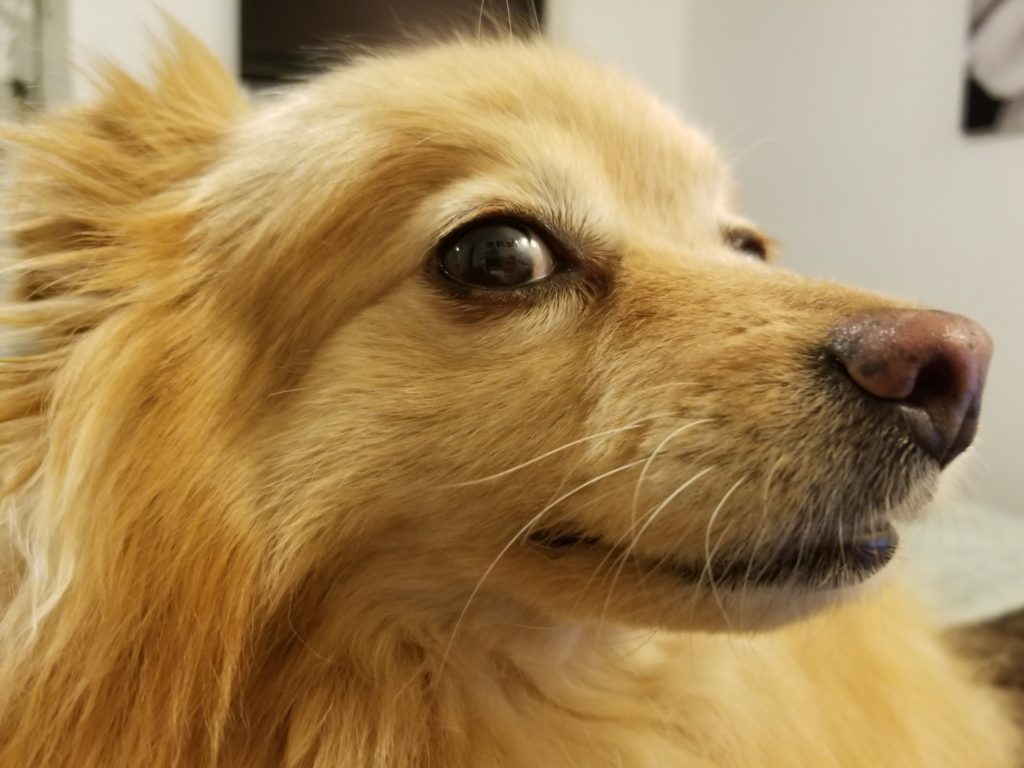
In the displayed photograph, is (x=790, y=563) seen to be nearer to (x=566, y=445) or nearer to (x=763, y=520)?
(x=763, y=520)

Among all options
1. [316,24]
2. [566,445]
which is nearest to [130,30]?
[316,24]

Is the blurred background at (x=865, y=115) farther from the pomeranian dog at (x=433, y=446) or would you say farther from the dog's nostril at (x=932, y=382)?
the dog's nostril at (x=932, y=382)

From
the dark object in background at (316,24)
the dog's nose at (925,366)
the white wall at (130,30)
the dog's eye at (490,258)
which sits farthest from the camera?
the dark object in background at (316,24)

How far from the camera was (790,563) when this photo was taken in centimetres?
76

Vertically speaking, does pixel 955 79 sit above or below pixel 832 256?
above

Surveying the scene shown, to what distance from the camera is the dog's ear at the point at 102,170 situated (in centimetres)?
96

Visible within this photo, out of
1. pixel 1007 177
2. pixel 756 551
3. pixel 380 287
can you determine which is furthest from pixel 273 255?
pixel 1007 177

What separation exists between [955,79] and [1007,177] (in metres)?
0.39

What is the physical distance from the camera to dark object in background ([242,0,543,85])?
2.39 m

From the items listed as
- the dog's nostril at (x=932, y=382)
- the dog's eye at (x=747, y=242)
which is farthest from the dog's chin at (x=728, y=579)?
the dog's eye at (x=747, y=242)

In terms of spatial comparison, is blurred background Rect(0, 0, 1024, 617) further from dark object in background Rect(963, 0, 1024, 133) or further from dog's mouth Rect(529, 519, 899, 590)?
dog's mouth Rect(529, 519, 899, 590)

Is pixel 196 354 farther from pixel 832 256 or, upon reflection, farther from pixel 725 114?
pixel 725 114

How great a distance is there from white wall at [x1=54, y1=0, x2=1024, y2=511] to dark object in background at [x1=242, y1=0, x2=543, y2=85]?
0.28 feet

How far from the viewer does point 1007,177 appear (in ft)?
9.60
